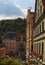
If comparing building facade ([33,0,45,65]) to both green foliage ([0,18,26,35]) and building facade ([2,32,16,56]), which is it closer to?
building facade ([2,32,16,56])

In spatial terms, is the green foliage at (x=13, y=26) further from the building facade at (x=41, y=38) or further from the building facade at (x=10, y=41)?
the building facade at (x=41, y=38)

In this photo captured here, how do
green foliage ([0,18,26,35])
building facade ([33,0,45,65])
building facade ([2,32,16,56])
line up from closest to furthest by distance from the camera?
building facade ([33,0,45,65]), building facade ([2,32,16,56]), green foliage ([0,18,26,35])

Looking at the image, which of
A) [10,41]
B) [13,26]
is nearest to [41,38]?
[10,41]

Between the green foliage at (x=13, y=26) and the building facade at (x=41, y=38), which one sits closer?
the building facade at (x=41, y=38)

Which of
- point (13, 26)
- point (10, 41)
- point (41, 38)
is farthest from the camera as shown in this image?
point (13, 26)

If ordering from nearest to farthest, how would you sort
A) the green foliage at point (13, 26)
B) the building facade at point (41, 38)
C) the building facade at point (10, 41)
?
1. the building facade at point (41, 38)
2. the building facade at point (10, 41)
3. the green foliage at point (13, 26)

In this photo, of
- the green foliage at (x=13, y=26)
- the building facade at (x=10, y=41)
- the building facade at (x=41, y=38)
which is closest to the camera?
the building facade at (x=41, y=38)

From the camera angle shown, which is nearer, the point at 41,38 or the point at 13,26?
the point at 41,38

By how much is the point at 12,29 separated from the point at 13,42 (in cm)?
2292

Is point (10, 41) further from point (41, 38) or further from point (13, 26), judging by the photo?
point (41, 38)

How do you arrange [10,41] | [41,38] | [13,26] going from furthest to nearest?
1. [13,26]
2. [10,41]
3. [41,38]

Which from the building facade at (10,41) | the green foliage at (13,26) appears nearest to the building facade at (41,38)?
the building facade at (10,41)

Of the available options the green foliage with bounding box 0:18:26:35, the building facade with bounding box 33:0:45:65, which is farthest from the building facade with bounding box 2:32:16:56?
the building facade with bounding box 33:0:45:65

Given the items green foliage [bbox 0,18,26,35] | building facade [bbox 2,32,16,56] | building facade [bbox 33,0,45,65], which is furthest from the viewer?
green foliage [bbox 0,18,26,35]
